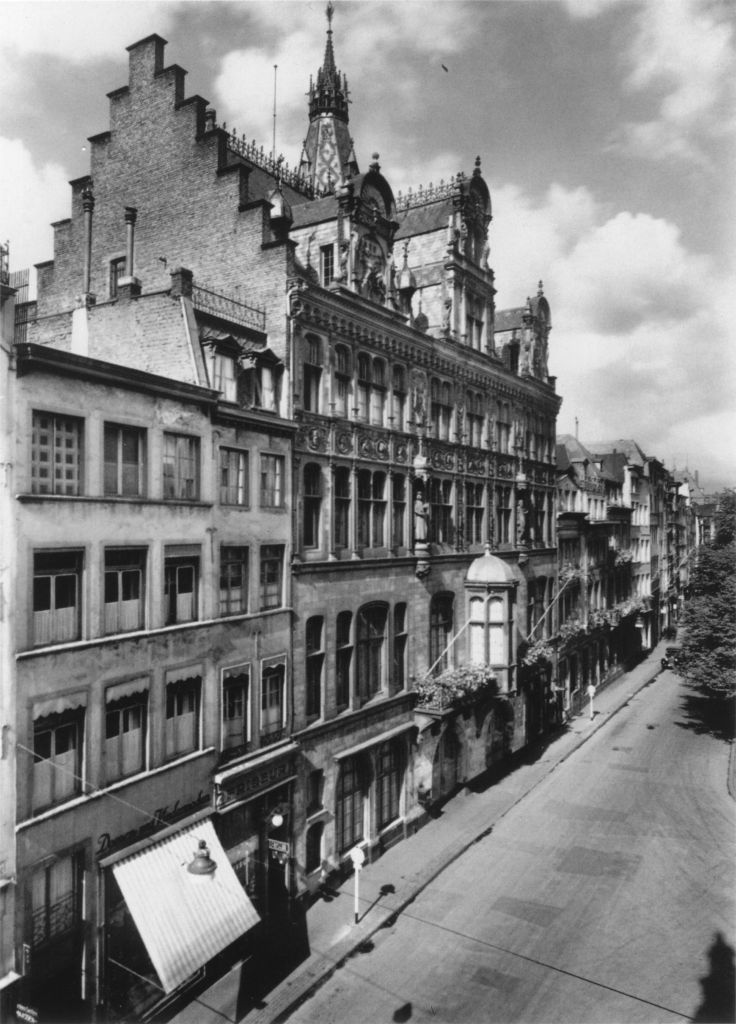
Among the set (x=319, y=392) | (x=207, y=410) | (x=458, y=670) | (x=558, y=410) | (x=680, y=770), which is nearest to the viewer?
(x=207, y=410)

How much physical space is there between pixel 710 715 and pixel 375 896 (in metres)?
29.7

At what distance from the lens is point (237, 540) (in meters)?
19.7

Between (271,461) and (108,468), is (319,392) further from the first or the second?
(108,468)

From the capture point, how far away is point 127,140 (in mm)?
25719

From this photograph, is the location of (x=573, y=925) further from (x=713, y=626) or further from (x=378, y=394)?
(x=713, y=626)

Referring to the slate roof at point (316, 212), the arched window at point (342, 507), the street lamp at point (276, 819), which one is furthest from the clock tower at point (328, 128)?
the street lamp at point (276, 819)

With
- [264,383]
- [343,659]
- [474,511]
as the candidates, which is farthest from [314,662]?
[474,511]

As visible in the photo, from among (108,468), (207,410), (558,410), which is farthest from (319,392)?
(558,410)

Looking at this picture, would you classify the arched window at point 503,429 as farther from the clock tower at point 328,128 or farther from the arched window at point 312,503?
the arched window at point 312,503

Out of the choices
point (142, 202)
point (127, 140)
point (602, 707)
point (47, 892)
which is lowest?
point (602, 707)

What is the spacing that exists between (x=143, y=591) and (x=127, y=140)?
Answer: 58.7 ft

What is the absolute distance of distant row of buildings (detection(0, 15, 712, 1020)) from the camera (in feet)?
48.2

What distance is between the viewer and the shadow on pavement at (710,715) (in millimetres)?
40281

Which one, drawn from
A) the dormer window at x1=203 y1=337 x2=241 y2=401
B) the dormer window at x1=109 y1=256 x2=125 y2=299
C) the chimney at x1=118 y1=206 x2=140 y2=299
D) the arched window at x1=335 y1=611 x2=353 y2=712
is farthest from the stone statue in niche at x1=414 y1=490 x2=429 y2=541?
the dormer window at x1=109 y1=256 x2=125 y2=299
